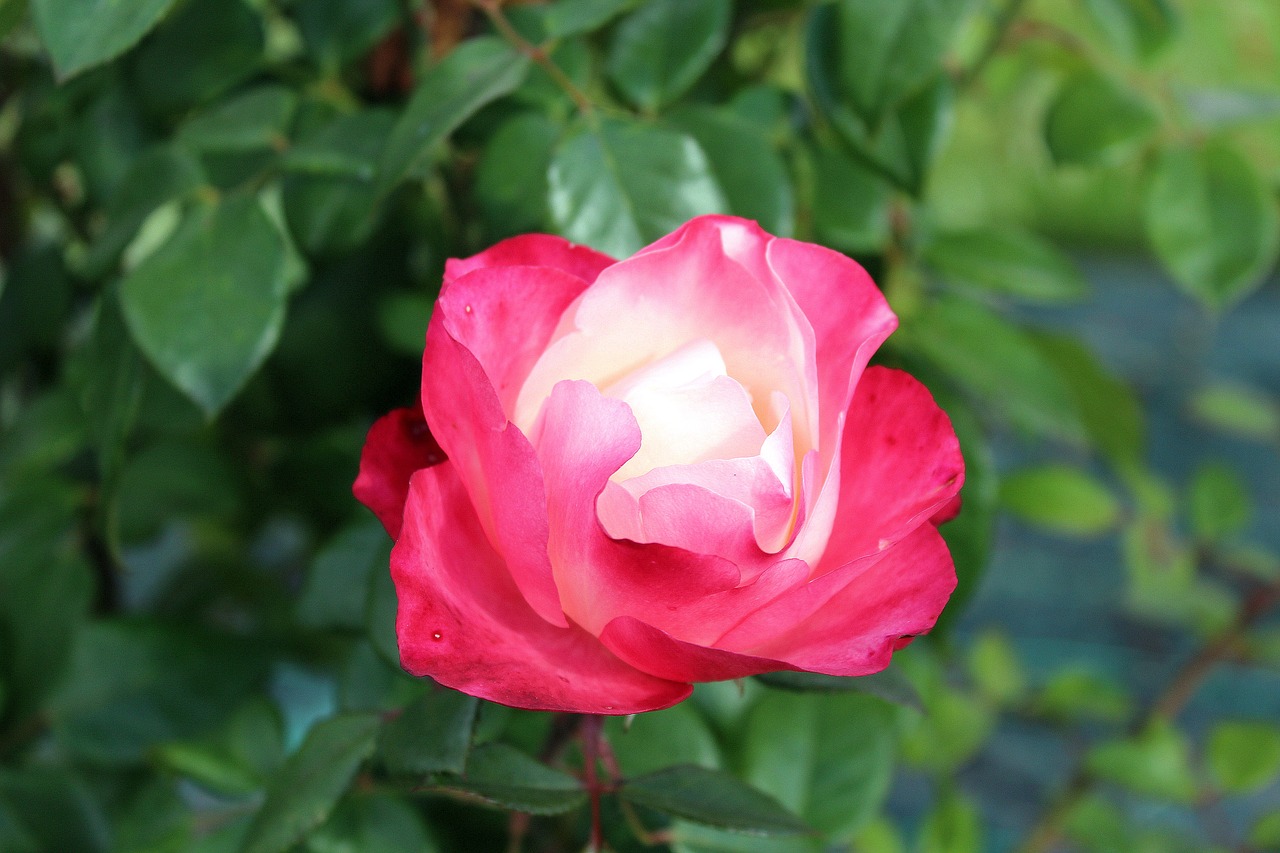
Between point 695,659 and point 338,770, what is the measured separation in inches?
6.1

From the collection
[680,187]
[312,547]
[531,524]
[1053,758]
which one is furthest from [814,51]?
[1053,758]

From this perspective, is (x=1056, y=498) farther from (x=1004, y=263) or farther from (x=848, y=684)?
(x=848, y=684)

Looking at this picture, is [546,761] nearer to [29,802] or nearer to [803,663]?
[803,663]

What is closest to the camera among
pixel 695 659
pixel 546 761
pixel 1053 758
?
pixel 695 659

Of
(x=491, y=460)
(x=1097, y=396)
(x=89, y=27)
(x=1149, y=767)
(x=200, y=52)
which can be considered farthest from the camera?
(x=1149, y=767)

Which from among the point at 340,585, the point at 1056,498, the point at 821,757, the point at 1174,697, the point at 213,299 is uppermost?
the point at 213,299

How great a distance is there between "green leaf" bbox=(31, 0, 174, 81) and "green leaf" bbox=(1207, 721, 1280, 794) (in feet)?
2.60

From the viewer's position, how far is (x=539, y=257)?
29cm

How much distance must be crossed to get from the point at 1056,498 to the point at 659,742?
1.57 feet

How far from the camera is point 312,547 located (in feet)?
2.16

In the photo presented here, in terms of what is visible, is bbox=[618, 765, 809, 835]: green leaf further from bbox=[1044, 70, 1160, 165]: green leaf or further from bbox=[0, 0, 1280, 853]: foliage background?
bbox=[1044, 70, 1160, 165]: green leaf

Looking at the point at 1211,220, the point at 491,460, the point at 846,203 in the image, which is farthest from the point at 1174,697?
the point at 491,460

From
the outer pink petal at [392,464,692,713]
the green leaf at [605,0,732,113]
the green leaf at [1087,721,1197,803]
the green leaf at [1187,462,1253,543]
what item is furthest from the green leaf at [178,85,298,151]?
the green leaf at [1187,462,1253,543]

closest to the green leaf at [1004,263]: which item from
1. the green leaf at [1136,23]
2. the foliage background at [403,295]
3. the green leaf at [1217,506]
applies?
the foliage background at [403,295]
